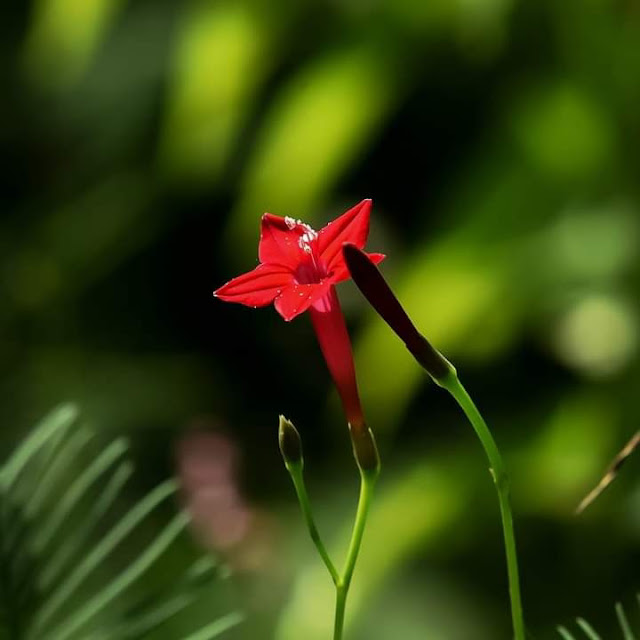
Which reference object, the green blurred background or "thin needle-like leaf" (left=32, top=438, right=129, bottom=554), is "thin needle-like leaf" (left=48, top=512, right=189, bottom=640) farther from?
the green blurred background

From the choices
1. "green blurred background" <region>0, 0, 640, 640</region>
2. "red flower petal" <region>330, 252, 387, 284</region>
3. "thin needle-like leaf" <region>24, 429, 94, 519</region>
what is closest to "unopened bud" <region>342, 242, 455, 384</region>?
"red flower petal" <region>330, 252, 387, 284</region>

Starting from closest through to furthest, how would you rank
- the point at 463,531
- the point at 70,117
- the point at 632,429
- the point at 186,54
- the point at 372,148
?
the point at 632,429
the point at 463,531
the point at 186,54
the point at 372,148
the point at 70,117

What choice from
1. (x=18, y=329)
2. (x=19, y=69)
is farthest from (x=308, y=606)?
(x=19, y=69)

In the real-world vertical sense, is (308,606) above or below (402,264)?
below

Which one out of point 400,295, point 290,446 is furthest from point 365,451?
→ point 400,295

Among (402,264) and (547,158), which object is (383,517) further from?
(547,158)

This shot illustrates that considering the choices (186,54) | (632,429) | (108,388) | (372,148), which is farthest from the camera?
(108,388)

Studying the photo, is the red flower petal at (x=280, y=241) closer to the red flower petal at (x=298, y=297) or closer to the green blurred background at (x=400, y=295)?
the red flower petal at (x=298, y=297)

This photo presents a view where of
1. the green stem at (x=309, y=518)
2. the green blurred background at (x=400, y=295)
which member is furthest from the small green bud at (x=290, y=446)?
the green blurred background at (x=400, y=295)
